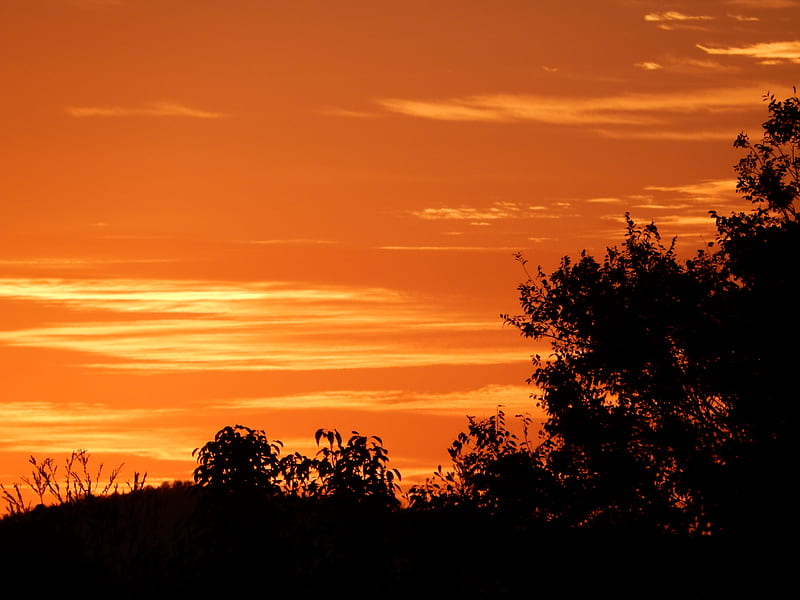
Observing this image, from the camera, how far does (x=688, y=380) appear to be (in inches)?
1299

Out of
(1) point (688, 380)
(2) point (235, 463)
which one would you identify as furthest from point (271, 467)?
(1) point (688, 380)

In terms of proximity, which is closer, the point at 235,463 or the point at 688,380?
the point at 235,463

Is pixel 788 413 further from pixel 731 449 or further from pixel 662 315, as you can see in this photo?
pixel 662 315

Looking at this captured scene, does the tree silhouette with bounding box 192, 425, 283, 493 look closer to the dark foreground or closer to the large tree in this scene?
the dark foreground

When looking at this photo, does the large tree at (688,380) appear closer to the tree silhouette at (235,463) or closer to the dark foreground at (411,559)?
the dark foreground at (411,559)

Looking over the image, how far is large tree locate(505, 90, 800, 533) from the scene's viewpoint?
31.2 m

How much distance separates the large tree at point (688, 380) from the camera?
31.2 metres

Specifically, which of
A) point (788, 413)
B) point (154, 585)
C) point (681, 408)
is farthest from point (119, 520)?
point (788, 413)

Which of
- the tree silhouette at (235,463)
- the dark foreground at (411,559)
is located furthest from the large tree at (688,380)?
the tree silhouette at (235,463)

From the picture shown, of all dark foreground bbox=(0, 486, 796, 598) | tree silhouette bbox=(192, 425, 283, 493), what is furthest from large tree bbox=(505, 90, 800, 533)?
tree silhouette bbox=(192, 425, 283, 493)

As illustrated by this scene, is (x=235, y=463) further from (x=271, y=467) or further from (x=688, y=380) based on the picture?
(x=688, y=380)

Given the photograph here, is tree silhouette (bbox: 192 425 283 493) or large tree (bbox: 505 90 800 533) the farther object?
large tree (bbox: 505 90 800 533)

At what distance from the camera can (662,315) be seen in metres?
34.1

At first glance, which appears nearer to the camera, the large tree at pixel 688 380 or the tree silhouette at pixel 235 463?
the tree silhouette at pixel 235 463
